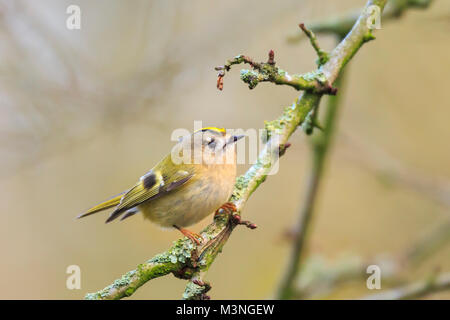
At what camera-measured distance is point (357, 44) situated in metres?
2.16

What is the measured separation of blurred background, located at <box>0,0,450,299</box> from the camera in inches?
150

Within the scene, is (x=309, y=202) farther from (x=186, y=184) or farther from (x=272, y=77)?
(x=272, y=77)

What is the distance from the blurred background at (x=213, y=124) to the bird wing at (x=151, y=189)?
3.45 ft

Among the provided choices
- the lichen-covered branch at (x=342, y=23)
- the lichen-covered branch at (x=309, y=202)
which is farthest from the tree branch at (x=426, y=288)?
the lichen-covered branch at (x=342, y=23)

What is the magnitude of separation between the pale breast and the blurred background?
114 centimetres

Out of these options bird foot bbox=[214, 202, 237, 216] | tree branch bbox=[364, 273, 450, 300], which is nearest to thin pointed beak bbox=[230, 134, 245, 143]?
bird foot bbox=[214, 202, 237, 216]

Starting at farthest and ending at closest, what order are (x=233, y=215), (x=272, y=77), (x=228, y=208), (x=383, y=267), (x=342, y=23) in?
(x=383, y=267) → (x=342, y=23) → (x=228, y=208) → (x=233, y=215) → (x=272, y=77)

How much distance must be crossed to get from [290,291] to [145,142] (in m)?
2.33

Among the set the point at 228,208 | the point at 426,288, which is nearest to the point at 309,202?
the point at 426,288

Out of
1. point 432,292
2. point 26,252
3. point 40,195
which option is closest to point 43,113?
point 40,195

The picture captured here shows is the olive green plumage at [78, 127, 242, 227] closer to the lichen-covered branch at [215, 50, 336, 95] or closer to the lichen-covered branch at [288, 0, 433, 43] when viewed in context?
the lichen-covered branch at [215, 50, 336, 95]

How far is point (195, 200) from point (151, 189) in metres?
0.32

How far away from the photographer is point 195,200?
2.63m

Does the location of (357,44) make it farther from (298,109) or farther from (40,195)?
(40,195)
